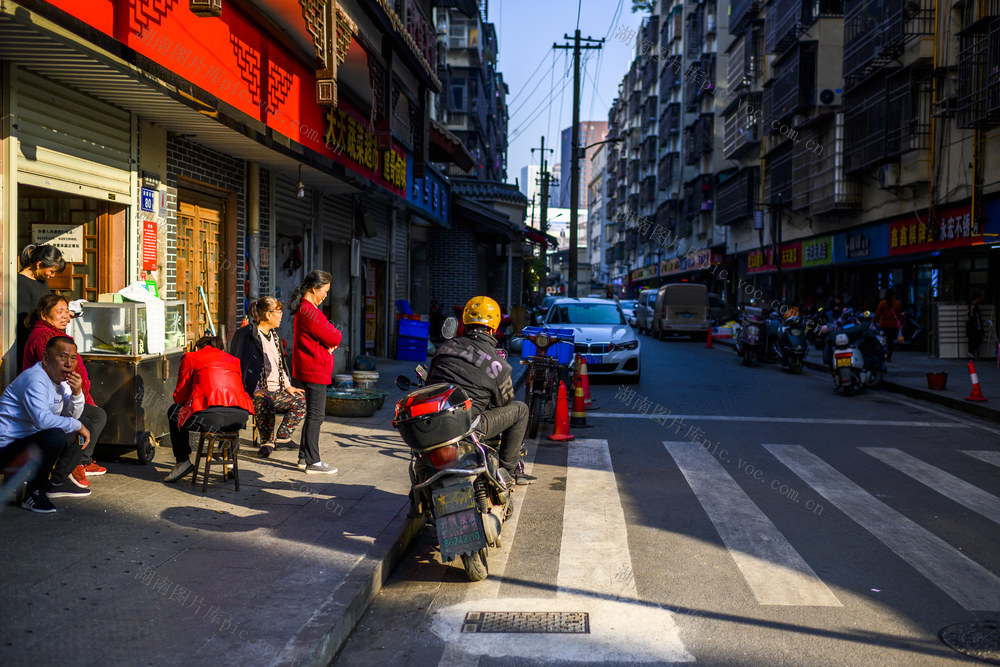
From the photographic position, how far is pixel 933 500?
6844mm

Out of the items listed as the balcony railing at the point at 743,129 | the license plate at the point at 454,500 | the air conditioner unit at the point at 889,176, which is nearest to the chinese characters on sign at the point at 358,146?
the license plate at the point at 454,500

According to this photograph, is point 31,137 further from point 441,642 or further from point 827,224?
point 827,224

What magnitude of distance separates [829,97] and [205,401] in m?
26.9

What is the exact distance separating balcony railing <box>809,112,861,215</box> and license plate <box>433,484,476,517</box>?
2447 centimetres

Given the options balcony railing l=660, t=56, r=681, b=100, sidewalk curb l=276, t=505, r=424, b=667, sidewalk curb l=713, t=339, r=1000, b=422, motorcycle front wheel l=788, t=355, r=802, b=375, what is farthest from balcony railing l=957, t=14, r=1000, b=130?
balcony railing l=660, t=56, r=681, b=100

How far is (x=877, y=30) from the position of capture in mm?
22844

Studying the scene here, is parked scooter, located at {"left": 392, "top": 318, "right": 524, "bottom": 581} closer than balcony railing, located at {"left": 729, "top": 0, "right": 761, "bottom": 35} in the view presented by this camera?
Yes

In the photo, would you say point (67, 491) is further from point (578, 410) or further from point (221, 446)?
point (578, 410)

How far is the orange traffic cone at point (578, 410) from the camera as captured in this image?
10.6m

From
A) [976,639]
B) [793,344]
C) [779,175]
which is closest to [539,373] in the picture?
[976,639]

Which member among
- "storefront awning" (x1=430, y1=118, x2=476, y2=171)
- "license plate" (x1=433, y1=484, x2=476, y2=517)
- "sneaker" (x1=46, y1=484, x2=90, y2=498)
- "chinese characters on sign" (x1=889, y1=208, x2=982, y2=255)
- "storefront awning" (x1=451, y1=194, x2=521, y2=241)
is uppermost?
"storefront awning" (x1=430, y1=118, x2=476, y2=171)

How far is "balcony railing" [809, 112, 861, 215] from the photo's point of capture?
85.9 ft

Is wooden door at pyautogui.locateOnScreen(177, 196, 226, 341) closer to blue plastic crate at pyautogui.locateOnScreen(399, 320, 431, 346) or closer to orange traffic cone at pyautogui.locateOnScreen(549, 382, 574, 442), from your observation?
orange traffic cone at pyautogui.locateOnScreen(549, 382, 574, 442)

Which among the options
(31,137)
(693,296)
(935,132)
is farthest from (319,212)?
(693,296)
